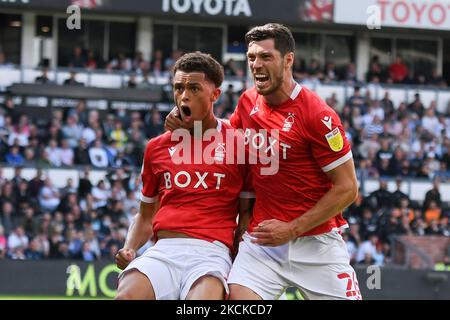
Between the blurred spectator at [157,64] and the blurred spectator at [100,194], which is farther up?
the blurred spectator at [157,64]

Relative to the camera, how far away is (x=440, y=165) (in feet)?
70.6

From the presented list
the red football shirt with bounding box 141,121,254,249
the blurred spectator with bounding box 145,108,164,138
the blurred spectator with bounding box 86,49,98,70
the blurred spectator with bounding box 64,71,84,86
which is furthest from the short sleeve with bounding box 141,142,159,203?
the blurred spectator with bounding box 86,49,98,70

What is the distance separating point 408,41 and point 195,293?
889 inches

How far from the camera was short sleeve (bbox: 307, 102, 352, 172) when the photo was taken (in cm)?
607

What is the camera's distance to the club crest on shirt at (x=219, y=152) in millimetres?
6152

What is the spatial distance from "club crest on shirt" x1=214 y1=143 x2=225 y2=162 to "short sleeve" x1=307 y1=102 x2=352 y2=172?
1.70ft

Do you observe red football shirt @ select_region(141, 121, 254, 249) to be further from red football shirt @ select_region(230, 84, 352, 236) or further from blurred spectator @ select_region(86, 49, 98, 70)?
blurred spectator @ select_region(86, 49, 98, 70)

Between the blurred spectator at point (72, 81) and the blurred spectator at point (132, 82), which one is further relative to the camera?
the blurred spectator at point (132, 82)

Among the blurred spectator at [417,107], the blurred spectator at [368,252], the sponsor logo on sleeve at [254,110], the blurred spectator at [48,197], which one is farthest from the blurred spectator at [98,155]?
the sponsor logo on sleeve at [254,110]

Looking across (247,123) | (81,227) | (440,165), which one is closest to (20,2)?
(81,227)

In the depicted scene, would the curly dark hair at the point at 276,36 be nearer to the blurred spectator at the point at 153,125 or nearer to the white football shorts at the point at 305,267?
the white football shorts at the point at 305,267

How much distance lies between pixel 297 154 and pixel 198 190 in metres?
0.63

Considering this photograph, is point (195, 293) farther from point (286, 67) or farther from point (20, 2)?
point (20, 2)
